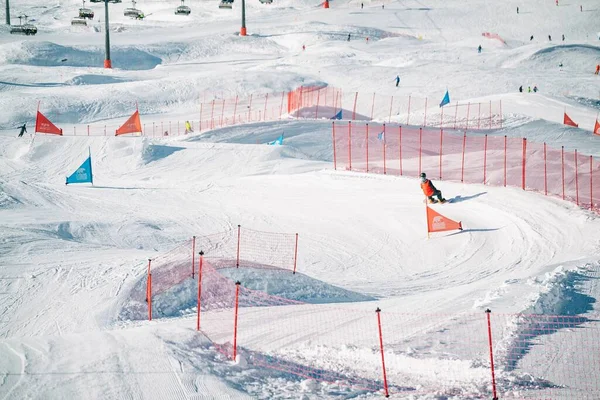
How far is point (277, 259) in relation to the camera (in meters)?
18.1

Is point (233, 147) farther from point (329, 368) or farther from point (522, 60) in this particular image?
point (522, 60)

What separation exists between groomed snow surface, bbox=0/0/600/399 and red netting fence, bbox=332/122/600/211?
907 mm

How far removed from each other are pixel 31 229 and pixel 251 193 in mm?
7877

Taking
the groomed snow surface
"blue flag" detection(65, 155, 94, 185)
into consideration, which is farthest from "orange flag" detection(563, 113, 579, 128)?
"blue flag" detection(65, 155, 94, 185)

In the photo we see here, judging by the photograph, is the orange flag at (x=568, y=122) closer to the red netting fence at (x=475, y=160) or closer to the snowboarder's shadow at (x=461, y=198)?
the red netting fence at (x=475, y=160)

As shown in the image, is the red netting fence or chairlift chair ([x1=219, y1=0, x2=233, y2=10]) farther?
chairlift chair ([x1=219, y1=0, x2=233, y2=10])

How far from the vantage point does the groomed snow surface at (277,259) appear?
391 inches

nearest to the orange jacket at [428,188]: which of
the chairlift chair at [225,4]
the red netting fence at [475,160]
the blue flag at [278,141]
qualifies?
the red netting fence at [475,160]

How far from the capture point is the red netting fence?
21.7 metres

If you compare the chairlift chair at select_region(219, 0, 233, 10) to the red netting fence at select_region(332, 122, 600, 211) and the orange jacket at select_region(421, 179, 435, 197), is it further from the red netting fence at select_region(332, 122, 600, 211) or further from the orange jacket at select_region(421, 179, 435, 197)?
the orange jacket at select_region(421, 179, 435, 197)

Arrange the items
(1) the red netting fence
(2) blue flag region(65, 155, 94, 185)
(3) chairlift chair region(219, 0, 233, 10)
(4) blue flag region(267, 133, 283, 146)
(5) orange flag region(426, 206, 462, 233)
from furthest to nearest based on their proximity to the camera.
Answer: (3) chairlift chair region(219, 0, 233, 10) → (4) blue flag region(267, 133, 283, 146) → (2) blue flag region(65, 155, 94, 185) → (1) the red netting fence → (5) orange flag region(426, 206, 462, 233)

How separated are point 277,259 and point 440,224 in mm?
4497

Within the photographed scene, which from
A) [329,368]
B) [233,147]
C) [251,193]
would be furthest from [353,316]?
[233,147]

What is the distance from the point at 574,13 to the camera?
70688 millimetres
